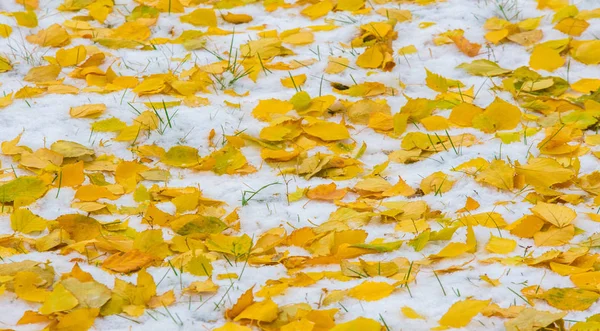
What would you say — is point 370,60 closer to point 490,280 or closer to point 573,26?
point 573,26

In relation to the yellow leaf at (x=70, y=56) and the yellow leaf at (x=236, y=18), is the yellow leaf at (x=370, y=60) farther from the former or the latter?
the yellow leaf at (x=70, y=56)

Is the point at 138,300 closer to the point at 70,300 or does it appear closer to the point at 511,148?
the point at 70,300

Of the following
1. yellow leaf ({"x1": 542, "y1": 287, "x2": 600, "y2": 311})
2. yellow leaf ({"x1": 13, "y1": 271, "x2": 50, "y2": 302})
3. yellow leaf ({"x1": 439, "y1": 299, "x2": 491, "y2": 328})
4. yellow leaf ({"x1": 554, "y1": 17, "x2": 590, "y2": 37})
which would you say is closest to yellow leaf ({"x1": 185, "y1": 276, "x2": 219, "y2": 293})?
yellow leaf ({"x1": 13, "y1": 271, "x2": 50, "y2": 302})

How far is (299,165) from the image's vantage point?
8.97 feet

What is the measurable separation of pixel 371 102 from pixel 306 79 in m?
Result: 0.37

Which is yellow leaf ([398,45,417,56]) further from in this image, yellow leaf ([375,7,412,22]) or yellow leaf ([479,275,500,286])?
yellow leaf ([479,275,500,286])

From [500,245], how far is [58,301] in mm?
1214

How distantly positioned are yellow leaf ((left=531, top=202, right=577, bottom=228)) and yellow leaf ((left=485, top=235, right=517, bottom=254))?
0.44ft

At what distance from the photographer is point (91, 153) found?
108 inches

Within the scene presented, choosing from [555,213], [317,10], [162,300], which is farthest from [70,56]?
[555,213]

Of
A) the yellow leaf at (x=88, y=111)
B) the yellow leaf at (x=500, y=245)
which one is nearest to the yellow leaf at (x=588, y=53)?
the yellow leaf at (x=500, y=245)

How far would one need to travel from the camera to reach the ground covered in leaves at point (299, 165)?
198cm

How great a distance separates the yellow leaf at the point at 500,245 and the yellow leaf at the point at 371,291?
36cm

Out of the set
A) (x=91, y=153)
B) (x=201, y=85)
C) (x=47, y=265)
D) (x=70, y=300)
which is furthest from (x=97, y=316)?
(x=201, y=85)
